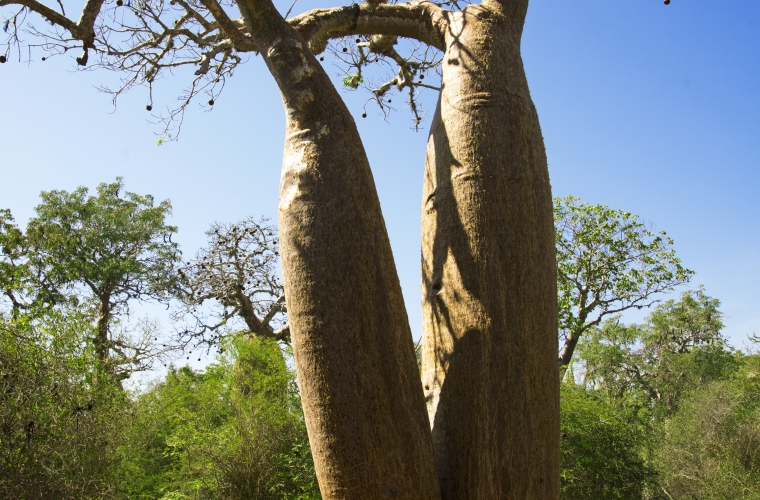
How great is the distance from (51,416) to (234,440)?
322cm

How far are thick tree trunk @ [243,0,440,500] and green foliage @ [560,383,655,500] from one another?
8142 mm

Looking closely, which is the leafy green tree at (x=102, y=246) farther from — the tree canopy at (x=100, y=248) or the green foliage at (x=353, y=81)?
the green foliage at (x=353, y=81)

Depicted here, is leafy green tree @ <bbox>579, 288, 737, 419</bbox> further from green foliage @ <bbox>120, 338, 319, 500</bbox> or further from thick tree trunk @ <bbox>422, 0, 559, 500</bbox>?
thick tree trunk @ <bbox>422, 0, 559, 500</bbox>

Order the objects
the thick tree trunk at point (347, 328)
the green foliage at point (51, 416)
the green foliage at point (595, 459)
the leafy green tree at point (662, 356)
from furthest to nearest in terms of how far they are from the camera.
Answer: the leafy green tree at point (662, 356) → the green foliage at point (595, 459) → the green foliage at point (51, 416) → the thick tree trunk at point (347, 328)

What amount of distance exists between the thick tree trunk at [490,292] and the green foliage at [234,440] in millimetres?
6372

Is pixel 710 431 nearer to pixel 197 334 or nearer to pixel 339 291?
pixel 197 334

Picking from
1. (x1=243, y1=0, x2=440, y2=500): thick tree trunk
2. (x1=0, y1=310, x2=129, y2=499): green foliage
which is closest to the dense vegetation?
(x1=0, y1=310, x2=129, y2=499): green foliage

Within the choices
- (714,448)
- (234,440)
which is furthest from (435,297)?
(714,448)

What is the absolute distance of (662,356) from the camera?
69.5 ft

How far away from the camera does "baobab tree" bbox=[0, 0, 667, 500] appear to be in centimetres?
194

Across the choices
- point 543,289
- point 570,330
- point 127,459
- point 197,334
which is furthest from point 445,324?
point 570,330

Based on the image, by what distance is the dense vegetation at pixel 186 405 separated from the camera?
5266 millimetres

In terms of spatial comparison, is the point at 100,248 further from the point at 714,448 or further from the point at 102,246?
the point at 714,448

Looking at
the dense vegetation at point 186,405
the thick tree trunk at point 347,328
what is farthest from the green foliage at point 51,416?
the thick tree trunk at point 347,328
